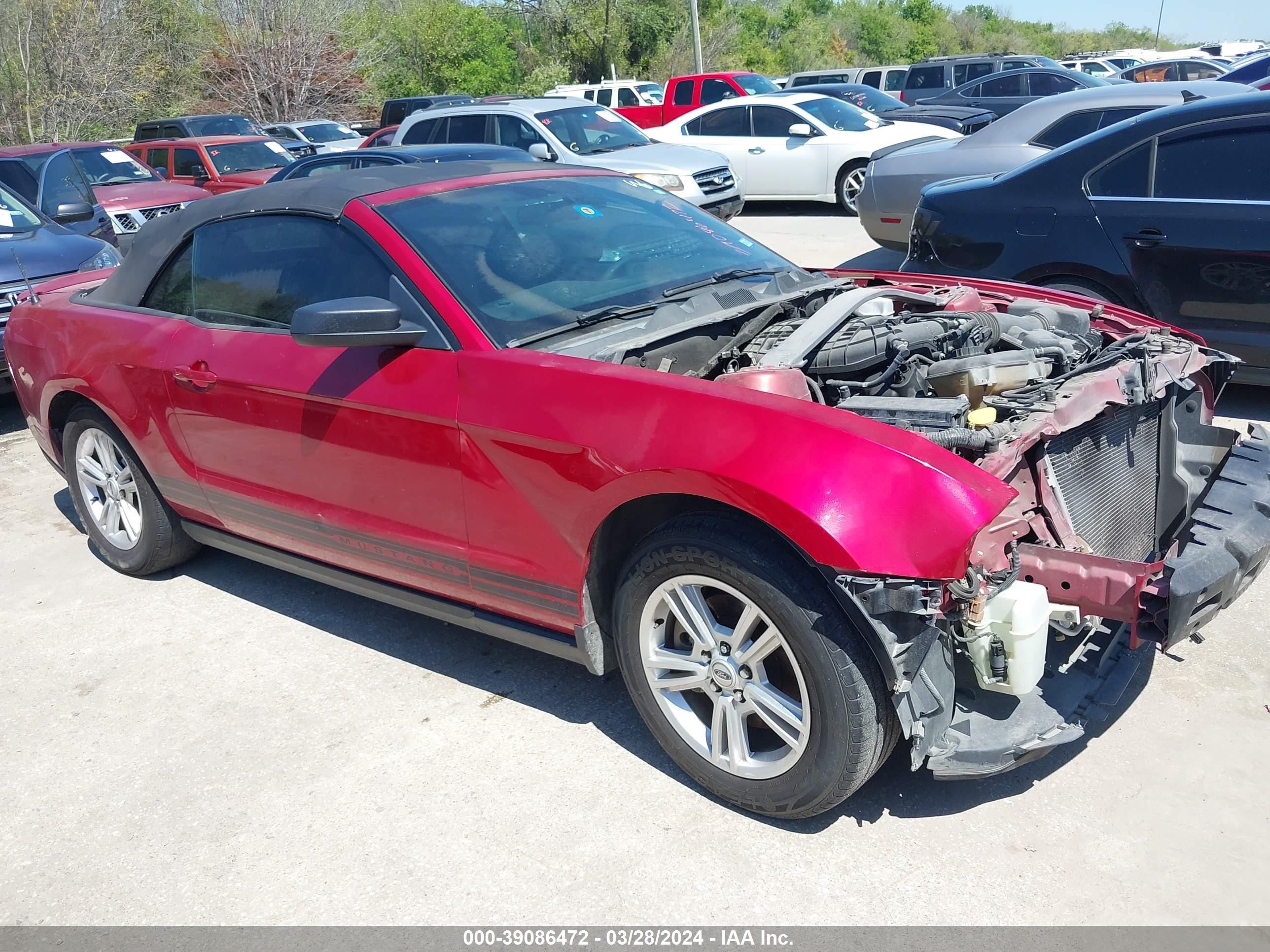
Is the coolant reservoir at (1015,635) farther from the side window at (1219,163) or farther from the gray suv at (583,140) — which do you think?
the gray suv at (583,140)

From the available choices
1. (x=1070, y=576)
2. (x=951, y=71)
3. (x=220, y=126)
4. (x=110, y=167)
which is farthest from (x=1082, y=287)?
(x=951, y=71)

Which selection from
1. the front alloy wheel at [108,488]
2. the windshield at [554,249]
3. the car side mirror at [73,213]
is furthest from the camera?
the car side mirror at [73,213]

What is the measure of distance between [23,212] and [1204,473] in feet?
28.2

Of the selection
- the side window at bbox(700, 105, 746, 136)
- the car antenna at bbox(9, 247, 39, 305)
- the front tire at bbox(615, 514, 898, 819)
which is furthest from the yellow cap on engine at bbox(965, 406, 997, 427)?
the side window at bbox(700, 105, 746, 136)

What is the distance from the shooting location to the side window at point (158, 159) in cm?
1565

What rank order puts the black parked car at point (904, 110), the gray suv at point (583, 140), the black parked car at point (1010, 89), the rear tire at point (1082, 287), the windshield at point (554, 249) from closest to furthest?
the windshield at point (554, 249), the rear tire at point (1082, 287), the gray suv at point (583, 140), the black parked car at point (904, 110), the black parked car at point (1010, 89)

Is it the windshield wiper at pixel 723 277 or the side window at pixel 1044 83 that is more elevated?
the windshield wiper at pixel 723 277

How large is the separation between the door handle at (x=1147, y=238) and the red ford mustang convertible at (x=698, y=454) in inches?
65.0

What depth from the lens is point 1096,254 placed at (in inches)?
229

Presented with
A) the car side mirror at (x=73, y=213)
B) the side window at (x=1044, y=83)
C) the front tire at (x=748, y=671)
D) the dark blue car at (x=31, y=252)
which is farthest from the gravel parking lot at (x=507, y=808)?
the side window at (x=1044, y=83)

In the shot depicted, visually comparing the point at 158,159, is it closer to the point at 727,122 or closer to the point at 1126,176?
the point at 727,122

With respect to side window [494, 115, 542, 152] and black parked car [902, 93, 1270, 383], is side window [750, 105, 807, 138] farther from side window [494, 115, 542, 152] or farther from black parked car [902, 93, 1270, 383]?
black parked car [902, 93, 1270, 383]

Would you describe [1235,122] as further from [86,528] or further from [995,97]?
[995,97]

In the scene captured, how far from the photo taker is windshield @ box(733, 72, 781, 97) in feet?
61.1
